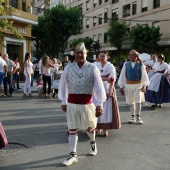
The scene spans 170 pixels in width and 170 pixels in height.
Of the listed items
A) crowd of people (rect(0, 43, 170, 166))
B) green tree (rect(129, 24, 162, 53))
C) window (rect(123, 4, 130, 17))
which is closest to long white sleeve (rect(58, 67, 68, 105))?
crowd of people (rect(0, 43, 170, 166))

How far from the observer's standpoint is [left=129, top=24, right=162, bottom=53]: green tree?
30016 mm

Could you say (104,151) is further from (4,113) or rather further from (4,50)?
(4,50)

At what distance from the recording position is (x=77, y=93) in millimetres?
4500

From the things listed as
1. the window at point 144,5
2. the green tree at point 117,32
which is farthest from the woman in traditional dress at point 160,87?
the window at point 144,5

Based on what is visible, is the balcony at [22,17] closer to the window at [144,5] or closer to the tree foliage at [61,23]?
the tree foliage at [61,23]

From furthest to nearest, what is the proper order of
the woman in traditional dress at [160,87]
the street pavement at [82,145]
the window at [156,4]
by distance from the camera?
the window at [156,4] → the woman in traditional dress at [160,87] → the street pavement at [82,145]

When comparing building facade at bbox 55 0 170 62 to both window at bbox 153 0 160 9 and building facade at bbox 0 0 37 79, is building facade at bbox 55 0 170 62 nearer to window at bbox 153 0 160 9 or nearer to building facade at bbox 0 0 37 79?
window at bbox 153 0 160 9

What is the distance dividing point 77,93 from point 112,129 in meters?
2.46

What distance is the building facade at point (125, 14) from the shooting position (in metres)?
31.5

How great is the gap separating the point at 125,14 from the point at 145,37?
9.71 m

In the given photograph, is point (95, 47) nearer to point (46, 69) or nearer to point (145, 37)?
point (145, 37)

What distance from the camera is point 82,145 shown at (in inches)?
214

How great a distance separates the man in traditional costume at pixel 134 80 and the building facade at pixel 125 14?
A: 79.5 feet

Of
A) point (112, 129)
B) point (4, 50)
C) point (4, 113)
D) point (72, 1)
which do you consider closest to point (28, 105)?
point (4, 113)
